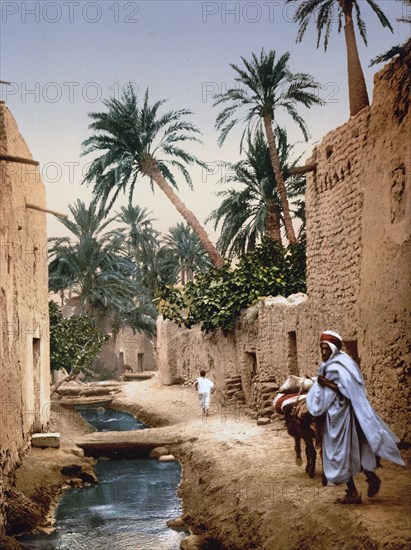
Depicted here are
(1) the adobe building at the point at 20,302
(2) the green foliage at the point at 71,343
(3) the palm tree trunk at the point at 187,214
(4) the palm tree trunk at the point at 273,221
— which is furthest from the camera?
(3) the palm tree trunk at the point at 187,214

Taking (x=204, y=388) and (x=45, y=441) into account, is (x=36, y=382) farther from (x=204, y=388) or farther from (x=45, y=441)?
(x=204, y=388)

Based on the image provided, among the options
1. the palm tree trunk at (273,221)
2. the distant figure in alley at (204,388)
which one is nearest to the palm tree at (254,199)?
the palm tree trunk at (273,221)

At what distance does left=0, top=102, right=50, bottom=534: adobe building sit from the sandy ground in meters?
0.78

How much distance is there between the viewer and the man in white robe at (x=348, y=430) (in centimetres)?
693

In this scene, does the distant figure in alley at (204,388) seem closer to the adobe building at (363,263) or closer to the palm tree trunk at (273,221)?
the adobe building at (363,263)

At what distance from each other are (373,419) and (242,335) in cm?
1135

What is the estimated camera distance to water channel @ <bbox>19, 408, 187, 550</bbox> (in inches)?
356

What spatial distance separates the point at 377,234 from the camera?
10.0m

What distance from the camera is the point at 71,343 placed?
77.4 ft

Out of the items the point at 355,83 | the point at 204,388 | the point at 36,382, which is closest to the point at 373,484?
the point at 36,382

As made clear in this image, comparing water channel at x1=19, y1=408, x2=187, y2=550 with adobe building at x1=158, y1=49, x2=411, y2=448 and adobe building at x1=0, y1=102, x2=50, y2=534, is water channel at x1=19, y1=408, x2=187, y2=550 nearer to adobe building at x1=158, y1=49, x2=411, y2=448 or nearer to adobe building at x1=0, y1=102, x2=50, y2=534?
adobe building at x1=0, y1=102, x2=50, y2=534

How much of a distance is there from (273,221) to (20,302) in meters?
14.8

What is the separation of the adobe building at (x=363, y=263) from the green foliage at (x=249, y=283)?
2.29 m

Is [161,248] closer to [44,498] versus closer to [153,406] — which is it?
[153,406]
